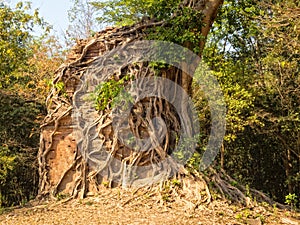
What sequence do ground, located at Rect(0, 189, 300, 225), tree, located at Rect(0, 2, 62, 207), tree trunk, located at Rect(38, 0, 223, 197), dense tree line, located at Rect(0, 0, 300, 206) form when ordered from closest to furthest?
ground, located at Rect(0, 189, 300, 225) < tree trunk, located at Rect(38, 0, 223, 197) < dense tree line, located at Rect(0, 0, 300, 206) < tree, located at Rect(0, 2, 62, 207)

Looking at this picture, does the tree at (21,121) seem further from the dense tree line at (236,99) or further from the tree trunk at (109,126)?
the tree trunk at (109,126)

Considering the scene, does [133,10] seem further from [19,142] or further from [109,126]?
[109,126]

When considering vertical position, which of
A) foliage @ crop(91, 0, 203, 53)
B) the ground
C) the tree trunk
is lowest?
the ground

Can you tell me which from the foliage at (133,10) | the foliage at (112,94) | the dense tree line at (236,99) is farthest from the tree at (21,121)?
the foliage at (112,94)

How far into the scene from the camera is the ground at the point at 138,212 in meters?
4.61

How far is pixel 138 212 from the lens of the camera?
487 centimetres

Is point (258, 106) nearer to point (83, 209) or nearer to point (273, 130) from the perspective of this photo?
point (273, 130)

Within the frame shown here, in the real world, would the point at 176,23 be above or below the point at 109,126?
above

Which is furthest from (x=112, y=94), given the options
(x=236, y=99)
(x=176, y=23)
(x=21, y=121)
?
(x=21, y=121)

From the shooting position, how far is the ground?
15.1 ft

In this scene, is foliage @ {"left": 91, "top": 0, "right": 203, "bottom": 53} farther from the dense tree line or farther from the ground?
the ground

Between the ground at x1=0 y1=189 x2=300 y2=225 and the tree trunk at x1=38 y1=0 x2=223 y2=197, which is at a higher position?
the tree trunk at x1=38 y1=0 x2=223 y2=197

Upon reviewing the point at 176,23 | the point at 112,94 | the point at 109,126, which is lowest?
the point at 109,126

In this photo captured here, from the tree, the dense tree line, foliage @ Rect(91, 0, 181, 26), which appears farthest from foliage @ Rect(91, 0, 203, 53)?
the tree
